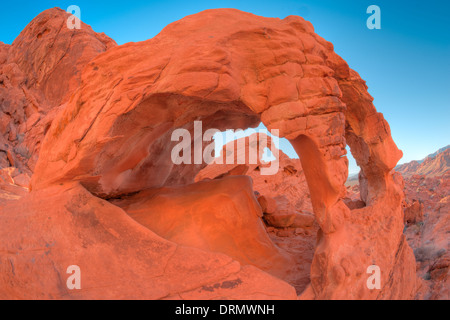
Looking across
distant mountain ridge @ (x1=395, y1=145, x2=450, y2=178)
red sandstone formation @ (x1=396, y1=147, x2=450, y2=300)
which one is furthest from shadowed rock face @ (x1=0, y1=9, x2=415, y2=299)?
distant mountain ridge @ (x1=395, y1=145, x2=450, y2=178)

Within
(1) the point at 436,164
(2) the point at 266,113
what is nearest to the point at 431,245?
(2) the point at 266,113

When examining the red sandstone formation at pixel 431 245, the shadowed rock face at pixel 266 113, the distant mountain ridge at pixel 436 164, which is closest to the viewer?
the shadowed rock face at pixel 266 113

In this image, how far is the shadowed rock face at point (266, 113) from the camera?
8.70 feet

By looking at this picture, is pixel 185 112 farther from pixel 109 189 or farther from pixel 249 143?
pixel 249 143

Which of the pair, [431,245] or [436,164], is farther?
[436,164]

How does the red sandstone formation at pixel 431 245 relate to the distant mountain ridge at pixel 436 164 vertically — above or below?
below

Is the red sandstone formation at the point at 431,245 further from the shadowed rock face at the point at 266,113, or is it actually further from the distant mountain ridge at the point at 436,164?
the distant mountain ridge at the point at 436,164

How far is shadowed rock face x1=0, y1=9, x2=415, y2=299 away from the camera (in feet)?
8.70

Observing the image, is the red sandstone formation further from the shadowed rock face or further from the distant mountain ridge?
the distant mountain ridge

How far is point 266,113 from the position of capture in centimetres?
279

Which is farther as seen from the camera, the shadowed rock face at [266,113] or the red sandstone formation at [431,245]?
the red sandstone formation at [431,245]

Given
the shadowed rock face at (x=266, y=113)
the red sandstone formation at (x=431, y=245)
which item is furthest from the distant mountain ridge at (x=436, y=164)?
the shadowed rock face at (x=266, y=113)

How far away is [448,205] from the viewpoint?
5.32m

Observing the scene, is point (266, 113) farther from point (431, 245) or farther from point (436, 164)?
point (436, 164)
